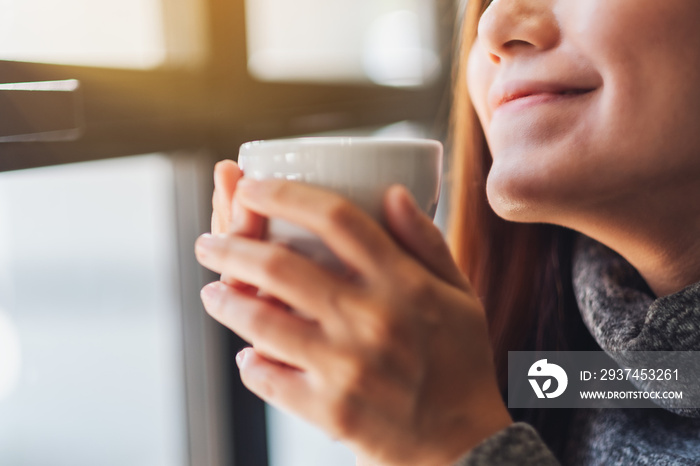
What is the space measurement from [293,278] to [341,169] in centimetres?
9

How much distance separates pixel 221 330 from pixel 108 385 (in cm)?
20

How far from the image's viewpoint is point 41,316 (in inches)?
33.0

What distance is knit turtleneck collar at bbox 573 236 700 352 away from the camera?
71 centimetres

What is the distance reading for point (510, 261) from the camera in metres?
1.02

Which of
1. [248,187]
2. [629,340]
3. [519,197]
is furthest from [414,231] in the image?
[629,340]

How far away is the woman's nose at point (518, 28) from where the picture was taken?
690mm

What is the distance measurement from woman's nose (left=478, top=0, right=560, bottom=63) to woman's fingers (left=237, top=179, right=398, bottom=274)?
0.39m

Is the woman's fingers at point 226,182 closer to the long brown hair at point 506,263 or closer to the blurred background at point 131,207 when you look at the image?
the blurred background at point 131,207

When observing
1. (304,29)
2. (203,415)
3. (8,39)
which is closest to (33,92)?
(8,39)

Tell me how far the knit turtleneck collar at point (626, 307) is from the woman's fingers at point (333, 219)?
448mm

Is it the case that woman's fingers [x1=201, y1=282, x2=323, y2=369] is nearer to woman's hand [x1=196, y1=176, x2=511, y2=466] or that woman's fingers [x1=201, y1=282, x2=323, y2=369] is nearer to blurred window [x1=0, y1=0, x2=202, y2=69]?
woman's hand [x1=196, y1=176, x2=511, y2=466]

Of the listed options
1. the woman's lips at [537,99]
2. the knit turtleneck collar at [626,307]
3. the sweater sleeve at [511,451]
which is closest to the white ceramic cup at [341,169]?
the sweater sleeve at [511,451]

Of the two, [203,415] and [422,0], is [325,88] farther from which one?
[422,0]

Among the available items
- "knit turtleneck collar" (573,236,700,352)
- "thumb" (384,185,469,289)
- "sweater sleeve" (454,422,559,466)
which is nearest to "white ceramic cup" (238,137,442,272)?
"thumb" (384,185,469,289)
